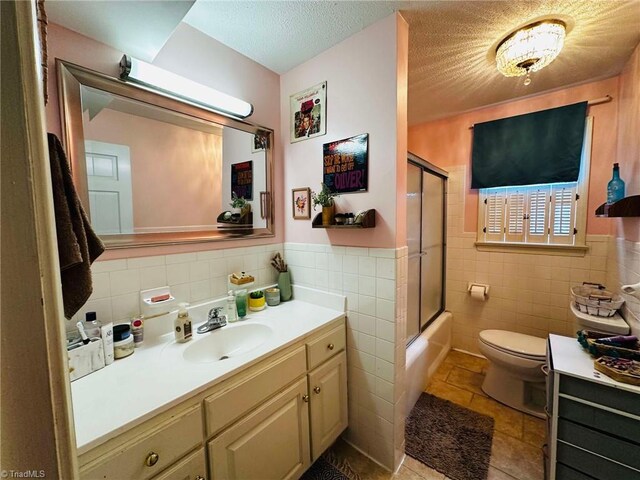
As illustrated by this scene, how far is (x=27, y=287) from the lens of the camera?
0.29 meters

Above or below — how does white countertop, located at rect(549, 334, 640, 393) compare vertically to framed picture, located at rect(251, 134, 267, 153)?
below

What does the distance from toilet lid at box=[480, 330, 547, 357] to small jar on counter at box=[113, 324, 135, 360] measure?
221 cm

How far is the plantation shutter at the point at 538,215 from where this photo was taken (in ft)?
6.68

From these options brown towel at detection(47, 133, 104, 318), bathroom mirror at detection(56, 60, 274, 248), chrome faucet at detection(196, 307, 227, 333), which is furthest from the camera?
chrome faucet at detection(196, 307, 227, 333)

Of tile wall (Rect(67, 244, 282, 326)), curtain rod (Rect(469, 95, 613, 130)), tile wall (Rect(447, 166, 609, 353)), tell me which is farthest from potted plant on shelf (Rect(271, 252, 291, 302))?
curtain rod (Rect(469, 95, 613, 130))

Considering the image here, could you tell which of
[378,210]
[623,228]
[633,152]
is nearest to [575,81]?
[633,152]

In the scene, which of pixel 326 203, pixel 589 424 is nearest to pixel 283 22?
pixel 326 203

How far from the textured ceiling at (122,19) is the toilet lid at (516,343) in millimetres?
2532

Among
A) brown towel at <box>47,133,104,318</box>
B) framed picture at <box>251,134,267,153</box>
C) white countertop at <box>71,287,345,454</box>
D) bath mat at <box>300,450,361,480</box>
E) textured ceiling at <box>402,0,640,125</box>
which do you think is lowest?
bath mat at <box>300,450,361,480</box>

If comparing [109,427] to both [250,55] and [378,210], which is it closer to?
[378,210]

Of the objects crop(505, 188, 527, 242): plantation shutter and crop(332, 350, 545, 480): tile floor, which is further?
crop(505, 188, 527, 242): plantation shutter

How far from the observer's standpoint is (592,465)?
1.05m

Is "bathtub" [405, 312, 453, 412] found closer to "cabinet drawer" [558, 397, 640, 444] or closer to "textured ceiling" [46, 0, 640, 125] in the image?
"cabinet drawer" [558, 397, 640, 444]

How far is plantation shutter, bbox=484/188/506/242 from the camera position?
2219mm
